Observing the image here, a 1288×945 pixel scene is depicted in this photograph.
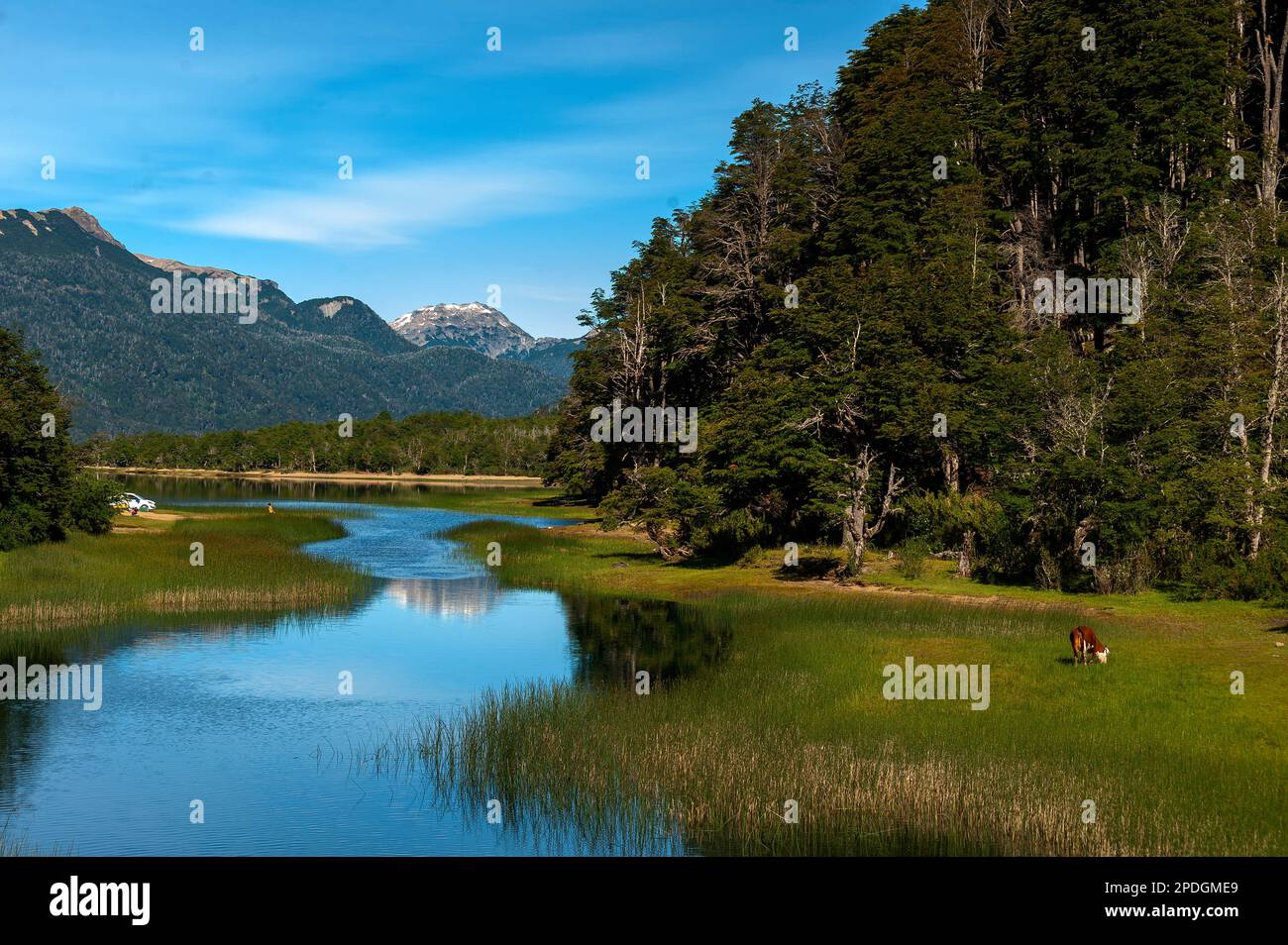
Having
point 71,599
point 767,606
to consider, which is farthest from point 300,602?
point 767,606

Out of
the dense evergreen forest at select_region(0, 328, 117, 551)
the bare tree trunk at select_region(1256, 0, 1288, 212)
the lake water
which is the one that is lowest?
the lake water

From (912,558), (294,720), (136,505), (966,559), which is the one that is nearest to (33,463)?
(136,505)

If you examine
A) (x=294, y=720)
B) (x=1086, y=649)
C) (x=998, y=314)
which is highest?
(x=998, y=314)

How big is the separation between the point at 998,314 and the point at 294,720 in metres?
48.5

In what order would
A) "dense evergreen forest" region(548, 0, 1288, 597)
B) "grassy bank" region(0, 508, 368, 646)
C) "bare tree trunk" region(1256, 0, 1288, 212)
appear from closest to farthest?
1. "grassy bank" region(0, 508, 368, 646)
2. "dense evergreen forest" region(548, 0, 1288, 597)
3. "bare tree trunk" region(1256, 0, 1288, 212)

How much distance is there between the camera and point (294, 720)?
91.9 ft

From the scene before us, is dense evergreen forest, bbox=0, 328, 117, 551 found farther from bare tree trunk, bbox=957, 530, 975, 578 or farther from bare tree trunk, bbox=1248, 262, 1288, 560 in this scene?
bare tree trunk, bbox=1248, 262, 1288, 560

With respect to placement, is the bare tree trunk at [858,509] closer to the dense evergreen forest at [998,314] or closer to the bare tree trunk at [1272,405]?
the dense evergreen forest at [998,314]

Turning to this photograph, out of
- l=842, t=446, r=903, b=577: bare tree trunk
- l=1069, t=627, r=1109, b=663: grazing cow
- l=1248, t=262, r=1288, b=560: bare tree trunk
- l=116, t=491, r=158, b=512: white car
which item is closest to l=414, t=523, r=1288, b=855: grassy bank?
l=1069, t=627, r=1109, b=663: grazing cow

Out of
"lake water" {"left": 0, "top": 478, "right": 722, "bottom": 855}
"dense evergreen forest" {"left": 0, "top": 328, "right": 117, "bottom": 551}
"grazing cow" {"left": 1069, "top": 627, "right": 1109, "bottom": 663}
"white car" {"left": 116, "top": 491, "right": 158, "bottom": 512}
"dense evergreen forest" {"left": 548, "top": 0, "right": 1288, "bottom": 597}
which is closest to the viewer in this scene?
"lake water" {"left": 0, "top": 478, "right": 722, "bottom": 855}

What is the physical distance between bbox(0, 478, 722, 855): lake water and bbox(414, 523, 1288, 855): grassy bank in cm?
203

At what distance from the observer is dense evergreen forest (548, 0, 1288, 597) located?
4591 centimetres

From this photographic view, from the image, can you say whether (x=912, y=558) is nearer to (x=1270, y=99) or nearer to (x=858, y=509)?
(x=858, y=509)
